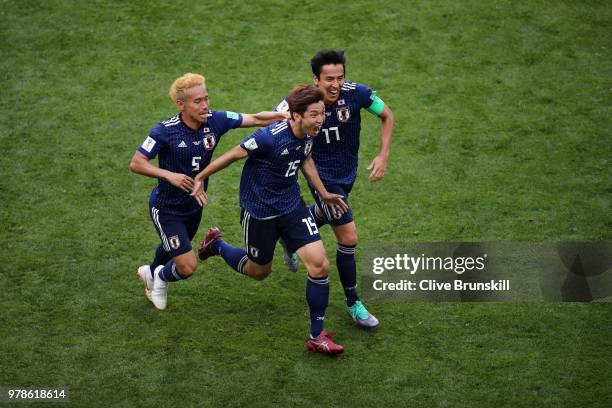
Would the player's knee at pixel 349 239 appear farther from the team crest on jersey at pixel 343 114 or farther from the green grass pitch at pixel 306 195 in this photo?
the team crest on jersey at pixel 343 114

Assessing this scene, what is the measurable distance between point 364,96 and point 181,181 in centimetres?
173

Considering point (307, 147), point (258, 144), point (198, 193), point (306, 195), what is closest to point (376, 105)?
point (307, 147)

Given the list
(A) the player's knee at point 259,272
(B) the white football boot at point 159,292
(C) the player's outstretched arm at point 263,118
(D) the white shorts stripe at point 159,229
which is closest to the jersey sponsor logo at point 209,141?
(C) the player's outstretched arm at point 263,118

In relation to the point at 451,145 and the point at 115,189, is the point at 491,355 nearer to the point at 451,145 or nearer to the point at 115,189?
the point at 451,145

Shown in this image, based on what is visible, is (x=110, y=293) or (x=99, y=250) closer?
(x=110, y=293)

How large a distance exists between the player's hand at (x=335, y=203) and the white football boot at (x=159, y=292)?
5.12 feet

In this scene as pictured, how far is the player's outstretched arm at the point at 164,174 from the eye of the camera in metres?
6.70

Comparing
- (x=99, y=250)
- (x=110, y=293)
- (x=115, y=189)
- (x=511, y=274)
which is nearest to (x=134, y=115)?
(x=115, y=189)

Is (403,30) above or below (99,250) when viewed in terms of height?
above

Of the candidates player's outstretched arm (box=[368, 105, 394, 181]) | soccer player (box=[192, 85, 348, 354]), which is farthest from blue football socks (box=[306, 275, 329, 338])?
player's outstretched arm (box=[368, 105, 394, 181])

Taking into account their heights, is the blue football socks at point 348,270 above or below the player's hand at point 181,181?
below

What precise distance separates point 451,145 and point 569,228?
1.81m

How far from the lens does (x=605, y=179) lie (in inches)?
361

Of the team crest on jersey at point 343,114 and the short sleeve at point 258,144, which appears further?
the team crest on jersey at point 343,114
